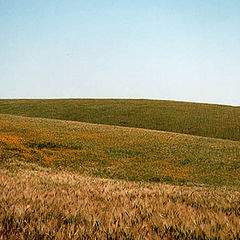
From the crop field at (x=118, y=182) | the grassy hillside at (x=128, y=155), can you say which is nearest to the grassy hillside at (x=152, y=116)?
the crop field at (x=118, y=182)

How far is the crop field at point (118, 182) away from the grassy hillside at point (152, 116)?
38 centimetres

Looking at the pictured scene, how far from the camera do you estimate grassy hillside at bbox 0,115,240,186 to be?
54.2 feet

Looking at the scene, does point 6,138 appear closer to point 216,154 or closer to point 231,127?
point 216,154

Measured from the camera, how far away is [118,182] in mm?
8898

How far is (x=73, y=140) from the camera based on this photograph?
24.5 m

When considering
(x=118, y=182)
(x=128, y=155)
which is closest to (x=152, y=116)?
(x=128, y=155)

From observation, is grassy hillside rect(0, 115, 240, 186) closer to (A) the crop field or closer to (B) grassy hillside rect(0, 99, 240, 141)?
(A) the crop field

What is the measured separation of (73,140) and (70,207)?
21.2 meters

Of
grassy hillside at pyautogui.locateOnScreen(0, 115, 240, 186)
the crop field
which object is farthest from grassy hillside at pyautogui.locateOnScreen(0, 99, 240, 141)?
grassy hillside at pyautogui.locateOnScreen(0, 115, 240, 186)

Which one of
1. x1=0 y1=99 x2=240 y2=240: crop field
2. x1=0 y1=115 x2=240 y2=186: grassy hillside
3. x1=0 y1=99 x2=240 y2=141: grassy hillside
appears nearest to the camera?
x1=0 y1=99 x2=240 y2=240: crop field

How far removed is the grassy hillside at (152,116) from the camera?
48188 mm

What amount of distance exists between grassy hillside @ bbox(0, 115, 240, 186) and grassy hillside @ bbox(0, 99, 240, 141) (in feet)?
65.9

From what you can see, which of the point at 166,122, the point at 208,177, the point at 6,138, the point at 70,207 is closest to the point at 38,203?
the point at 70,207

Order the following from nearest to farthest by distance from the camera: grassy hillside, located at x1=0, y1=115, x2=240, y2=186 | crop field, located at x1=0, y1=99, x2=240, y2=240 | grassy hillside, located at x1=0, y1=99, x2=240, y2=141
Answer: crop field, located at x1=0, y1=99, x2=240, y2=240, grassy hillside, located at x1=0, y1=115, x2=240, y2=186, grassy hillside, located at x1=0, y1=99, x2=240, y2=141
